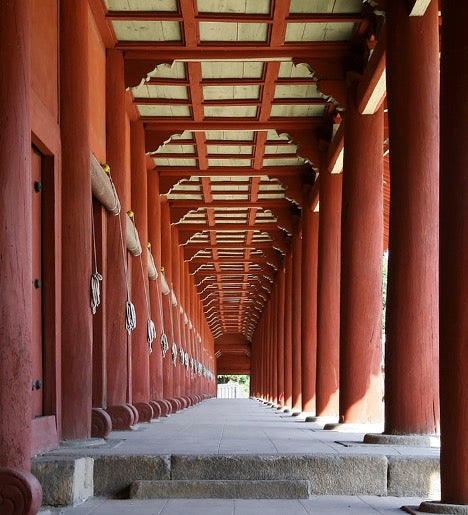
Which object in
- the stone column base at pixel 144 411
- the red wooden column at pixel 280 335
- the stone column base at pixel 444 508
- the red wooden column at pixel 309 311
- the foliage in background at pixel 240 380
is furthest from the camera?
the foliage in background at pixel 240 380

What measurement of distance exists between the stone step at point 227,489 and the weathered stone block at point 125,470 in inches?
5.0

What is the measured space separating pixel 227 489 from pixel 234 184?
12.0m

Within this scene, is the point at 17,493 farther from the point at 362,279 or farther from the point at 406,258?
the point at 362,279

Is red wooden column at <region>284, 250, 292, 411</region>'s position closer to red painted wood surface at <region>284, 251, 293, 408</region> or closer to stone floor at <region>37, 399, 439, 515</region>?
red painted wood surface at <region>284, 251, 293, 408</region>

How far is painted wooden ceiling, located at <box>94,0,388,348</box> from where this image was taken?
32.0 ft

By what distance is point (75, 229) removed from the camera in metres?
7.43

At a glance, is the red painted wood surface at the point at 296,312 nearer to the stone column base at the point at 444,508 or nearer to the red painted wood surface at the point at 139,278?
the red painted wood surface at the point at 139,278

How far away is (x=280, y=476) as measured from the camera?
6023 mm

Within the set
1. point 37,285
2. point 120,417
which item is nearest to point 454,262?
point 37,285

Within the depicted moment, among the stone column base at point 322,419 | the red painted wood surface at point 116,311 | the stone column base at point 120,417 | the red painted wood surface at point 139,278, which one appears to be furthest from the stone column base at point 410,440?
the red painted wood surface at point 139,278

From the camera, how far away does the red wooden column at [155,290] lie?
14.5m

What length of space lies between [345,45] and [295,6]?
985 millimetres

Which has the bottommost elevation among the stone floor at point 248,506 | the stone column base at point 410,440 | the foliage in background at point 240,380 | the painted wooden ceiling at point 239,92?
the foliage in background at point 240,380

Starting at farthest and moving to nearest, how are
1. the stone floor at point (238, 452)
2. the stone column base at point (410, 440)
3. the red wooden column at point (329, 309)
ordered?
the red wooden column at point (329, 309) → the stone column base at point (410, 440) → the stone floor at point (238, 452)
